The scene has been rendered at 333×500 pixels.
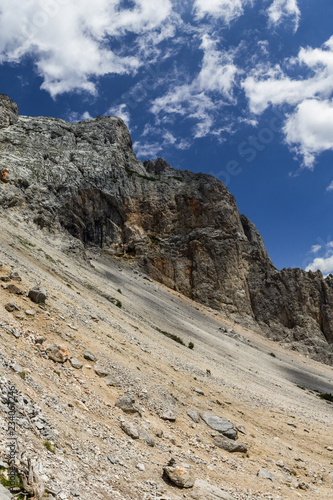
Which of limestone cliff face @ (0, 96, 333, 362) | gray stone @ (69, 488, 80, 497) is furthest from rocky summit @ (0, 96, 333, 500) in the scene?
limestone cliff face @ (0, 96, 333, 362)

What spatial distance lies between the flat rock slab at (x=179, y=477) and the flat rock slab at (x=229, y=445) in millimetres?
4774

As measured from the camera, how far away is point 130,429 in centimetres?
1166

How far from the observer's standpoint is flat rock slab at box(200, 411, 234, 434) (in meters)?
15.6

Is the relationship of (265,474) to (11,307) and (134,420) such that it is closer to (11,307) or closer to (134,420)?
(134,420)

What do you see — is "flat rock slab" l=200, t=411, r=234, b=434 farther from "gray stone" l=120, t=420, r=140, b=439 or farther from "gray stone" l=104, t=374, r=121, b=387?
"gray stone" l=120, t=420, r=140, b=439

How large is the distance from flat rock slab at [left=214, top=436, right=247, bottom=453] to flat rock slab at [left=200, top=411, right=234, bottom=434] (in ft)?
2.36

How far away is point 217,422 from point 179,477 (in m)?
6.97

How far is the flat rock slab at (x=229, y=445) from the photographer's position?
46.9 ft

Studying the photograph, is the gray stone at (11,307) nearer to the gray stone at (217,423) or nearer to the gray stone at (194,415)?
the gray stone at (194,415)

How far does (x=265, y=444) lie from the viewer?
16578 mm

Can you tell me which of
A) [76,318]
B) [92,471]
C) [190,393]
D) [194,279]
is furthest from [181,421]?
[194,279]

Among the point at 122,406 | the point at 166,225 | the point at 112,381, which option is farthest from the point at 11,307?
the point at 166,225

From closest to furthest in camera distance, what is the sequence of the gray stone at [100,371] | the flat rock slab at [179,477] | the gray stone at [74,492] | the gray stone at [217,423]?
the gray stone at [74,492] → the flat rock slab at [179,477] → the gray stone at [100,371] → the gray stone at [217,423]

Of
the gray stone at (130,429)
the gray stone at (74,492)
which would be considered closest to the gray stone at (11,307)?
the gray stone at (130,429)
